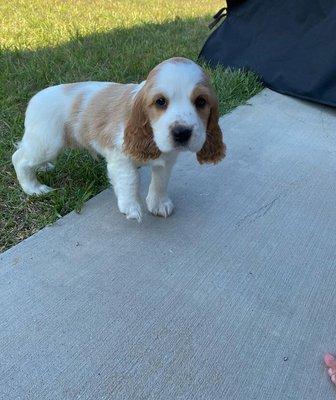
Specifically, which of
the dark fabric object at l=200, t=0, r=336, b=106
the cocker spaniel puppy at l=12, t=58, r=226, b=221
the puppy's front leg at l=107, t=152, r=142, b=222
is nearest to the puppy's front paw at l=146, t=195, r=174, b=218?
the cocker spaniel puppy at l=12, t=58, r=226, b=221

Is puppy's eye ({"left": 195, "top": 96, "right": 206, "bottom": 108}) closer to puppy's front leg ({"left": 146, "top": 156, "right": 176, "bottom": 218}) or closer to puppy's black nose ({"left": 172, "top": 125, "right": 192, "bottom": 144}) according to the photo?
puppy's black nose ({"left": 172, "top": 125, "right": 192, "bottom": 144})

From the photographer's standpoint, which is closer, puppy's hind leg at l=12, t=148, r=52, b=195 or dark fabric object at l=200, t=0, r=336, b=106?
puppy's hind leg at l=12, t=148, r=52, b=195

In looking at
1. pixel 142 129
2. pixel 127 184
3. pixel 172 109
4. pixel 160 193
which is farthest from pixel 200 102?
pixel 160 193

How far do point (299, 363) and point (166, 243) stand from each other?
109cm

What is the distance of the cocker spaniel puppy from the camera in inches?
102

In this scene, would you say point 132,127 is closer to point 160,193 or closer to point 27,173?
point 160,193

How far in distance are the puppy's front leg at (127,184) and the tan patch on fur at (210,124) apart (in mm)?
412

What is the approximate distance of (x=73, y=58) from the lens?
589 cm

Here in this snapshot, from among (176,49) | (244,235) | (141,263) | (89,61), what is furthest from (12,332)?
(176,49)

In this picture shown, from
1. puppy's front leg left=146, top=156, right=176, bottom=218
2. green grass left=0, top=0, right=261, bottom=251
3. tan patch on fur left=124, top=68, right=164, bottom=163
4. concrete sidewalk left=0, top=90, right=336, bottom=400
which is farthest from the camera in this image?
green grass left=0, top=0, right=261, bottom=251

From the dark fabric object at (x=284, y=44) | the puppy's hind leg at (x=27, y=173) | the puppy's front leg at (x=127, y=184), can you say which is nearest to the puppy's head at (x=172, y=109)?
the puppy's front leg at (x=127, y=184)

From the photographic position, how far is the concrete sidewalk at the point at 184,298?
91.2 inches

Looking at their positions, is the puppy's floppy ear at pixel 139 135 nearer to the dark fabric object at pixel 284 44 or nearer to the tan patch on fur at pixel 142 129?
the tan patch on fur at pixel 142 129

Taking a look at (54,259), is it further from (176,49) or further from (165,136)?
(176,49)
